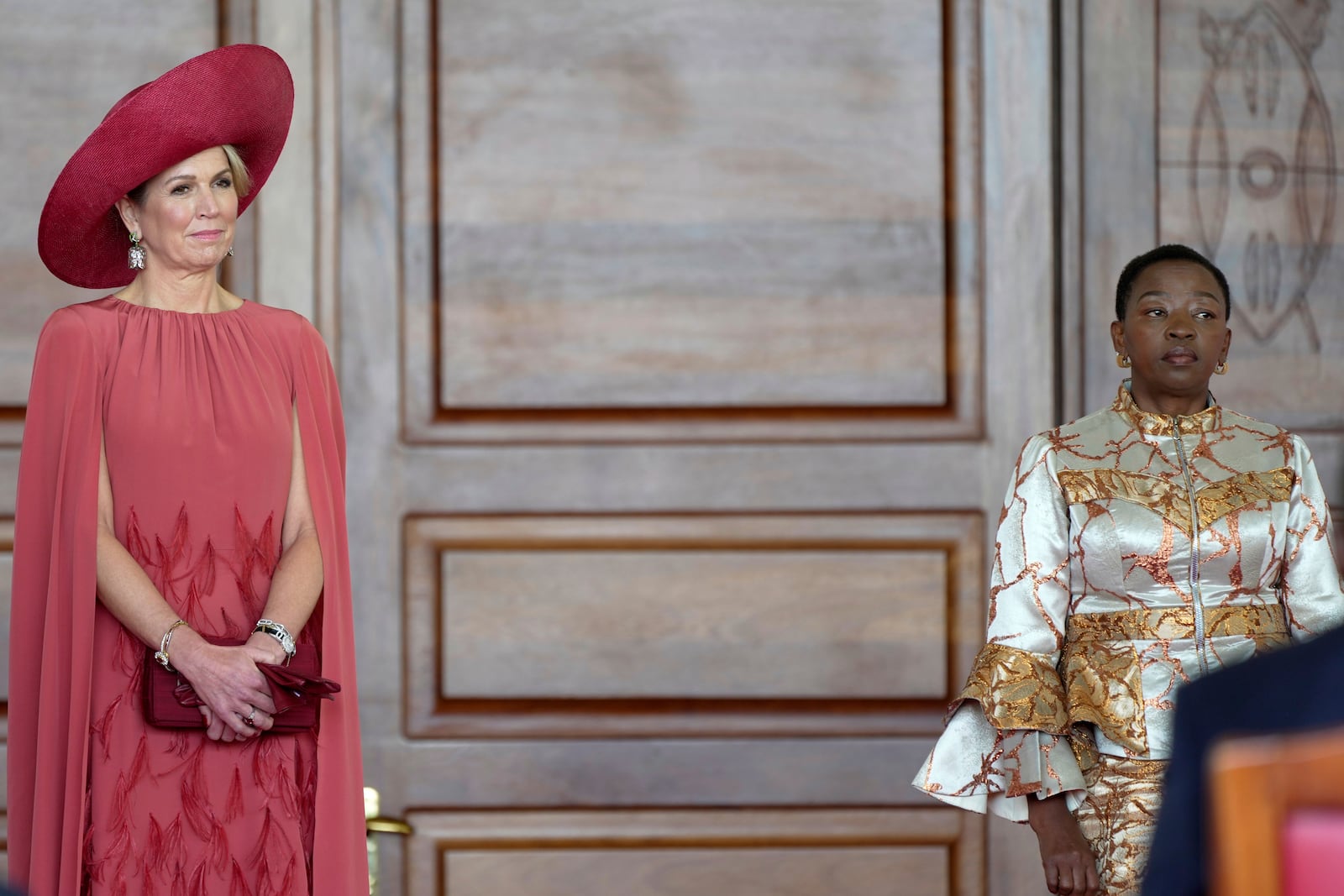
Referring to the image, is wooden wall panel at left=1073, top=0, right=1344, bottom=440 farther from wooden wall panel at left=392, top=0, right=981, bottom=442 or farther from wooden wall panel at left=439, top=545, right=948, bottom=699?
wooden wall panel at left=439, top=545, right=948, bottom=699

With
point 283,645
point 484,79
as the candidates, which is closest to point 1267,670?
point 283,645

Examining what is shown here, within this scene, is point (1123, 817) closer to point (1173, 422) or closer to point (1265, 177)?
point (1173, 422)

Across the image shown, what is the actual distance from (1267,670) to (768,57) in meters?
2.10

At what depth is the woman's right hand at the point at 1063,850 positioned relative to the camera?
1631mm

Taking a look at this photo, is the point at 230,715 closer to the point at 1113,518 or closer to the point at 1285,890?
the point at 1113,518

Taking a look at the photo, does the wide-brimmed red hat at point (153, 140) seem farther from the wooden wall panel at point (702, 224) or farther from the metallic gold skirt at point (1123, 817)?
the metallic gold skirt at point (1123, 817)

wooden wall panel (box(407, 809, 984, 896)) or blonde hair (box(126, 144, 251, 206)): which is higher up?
blonde hair (box(126, 144, 251, 206))

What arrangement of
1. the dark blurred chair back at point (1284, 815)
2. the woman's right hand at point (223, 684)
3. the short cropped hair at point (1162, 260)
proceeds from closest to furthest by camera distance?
the dark blurred chair back at point (1284, 815), the woman's right hand at point (223, 684), the short cropped hair at point (1162, 260)

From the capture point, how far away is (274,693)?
1.61 meters

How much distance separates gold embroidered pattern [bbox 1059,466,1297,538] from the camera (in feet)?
5.52

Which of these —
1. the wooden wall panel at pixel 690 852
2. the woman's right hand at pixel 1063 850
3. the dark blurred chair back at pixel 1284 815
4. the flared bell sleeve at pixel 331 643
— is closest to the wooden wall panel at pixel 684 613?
the wooden wall panel at pixel 690 852

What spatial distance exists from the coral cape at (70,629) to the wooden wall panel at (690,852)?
880mm

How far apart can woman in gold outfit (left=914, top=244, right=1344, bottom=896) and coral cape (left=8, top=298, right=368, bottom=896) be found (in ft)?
2.51

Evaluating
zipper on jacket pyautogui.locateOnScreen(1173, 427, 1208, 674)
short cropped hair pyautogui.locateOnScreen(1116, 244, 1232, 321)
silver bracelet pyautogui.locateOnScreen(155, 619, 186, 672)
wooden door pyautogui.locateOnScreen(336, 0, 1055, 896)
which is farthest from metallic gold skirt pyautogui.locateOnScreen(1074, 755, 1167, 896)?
silver bracelet pyautogui.locateOnScreen(155, 619, 186, 672)
